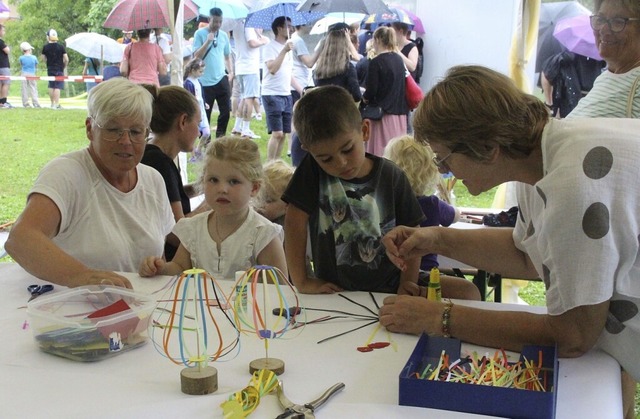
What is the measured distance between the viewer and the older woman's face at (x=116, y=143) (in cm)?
211

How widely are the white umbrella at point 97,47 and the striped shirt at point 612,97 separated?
9869 millimetres

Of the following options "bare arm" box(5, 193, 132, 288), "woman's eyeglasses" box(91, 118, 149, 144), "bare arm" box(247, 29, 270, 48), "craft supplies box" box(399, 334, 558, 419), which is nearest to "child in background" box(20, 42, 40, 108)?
"bare arm" box(247, 29, 270, 48)

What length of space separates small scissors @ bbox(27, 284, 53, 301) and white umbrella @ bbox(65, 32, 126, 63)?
394 inches

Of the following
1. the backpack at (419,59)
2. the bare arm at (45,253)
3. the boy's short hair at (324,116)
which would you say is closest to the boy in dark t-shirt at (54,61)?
the backpack at (419,59)

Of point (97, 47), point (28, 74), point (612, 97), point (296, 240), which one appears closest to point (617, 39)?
point (612, 97)

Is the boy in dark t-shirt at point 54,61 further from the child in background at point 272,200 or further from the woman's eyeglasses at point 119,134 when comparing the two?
the woman's eyeglasses at point 119,134

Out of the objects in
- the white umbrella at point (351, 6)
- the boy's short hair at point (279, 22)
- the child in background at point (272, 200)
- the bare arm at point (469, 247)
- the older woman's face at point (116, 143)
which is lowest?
the child in background at point (272, 200)

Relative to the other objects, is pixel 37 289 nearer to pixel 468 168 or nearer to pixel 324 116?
pixel 324 116

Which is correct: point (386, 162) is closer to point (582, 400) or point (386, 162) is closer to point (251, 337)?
point (251, 337)

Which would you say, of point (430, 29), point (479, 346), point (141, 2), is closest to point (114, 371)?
point (479, 346)

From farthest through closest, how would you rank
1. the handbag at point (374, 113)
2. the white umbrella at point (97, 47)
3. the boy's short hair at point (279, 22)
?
the white umbrella at point (97, 47), the boy's short hair at point (279, 22), the handbag at point (374, 113)

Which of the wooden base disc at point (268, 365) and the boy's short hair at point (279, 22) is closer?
the wooden base disc at point (268, 365)

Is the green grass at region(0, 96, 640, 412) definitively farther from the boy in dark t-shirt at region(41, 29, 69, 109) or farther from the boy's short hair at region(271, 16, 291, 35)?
the boy's short hair at region(271, 16, 291, 35)

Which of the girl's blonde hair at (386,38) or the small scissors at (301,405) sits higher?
the girl's blonde hair at (386,38)
